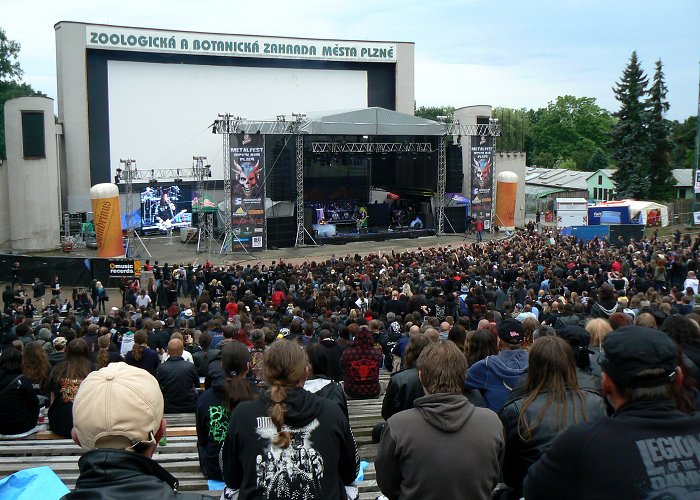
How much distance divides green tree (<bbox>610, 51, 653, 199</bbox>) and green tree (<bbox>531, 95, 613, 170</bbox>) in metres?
39.2

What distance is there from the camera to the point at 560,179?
208 ft

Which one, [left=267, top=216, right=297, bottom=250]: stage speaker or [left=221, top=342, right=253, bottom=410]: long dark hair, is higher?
[left=221, top=342, right=253, bottom=410]: long dark hair

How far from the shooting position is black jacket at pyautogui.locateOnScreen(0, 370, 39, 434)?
21.2 ft

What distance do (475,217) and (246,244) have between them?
1220cm

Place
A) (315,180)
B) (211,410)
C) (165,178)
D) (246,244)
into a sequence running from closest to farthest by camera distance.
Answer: (211,410) < (246,244) < (315,180) < (165,178)

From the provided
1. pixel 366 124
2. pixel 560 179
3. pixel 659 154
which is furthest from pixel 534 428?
pixel 560 179

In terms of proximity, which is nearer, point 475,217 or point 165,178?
point 475,217

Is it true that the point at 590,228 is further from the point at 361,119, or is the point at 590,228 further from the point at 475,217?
the point at 361,119

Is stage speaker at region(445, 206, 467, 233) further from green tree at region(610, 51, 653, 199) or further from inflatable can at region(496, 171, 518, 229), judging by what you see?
green tree at region(610, 51, 653, 199)

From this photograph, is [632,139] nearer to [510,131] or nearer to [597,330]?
[510,131]

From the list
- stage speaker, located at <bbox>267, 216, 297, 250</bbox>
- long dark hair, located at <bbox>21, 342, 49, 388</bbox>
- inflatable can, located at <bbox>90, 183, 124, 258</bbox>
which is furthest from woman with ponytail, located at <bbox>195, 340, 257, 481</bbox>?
stage speaker, located at <bbox>267, 216, 297, 250</bbox>

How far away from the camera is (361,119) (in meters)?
33.7

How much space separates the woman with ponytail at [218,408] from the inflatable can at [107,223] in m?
27.9

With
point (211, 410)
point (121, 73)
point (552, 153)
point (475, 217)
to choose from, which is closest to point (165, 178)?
point (121, 73)
